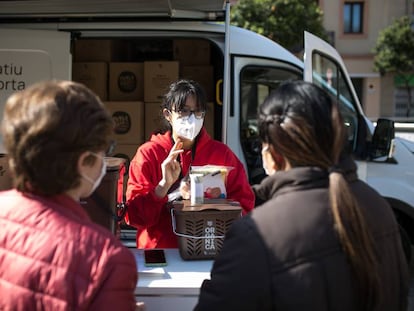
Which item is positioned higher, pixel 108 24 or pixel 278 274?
pixel 108 24

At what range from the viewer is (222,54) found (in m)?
4.27

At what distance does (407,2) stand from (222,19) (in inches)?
895

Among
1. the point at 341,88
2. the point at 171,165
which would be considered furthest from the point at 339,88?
the point at 171,165

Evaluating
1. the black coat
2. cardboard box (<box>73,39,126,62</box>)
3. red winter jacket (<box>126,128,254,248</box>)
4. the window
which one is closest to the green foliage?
the window

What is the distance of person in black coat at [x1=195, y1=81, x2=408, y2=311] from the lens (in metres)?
1.23

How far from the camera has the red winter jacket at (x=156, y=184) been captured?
7.83 feet

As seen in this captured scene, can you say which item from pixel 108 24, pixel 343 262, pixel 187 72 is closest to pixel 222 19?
pixel 108 24

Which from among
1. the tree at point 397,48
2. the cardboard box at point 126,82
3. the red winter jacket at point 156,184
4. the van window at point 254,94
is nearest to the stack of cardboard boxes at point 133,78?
the cardboard box at point 126,82

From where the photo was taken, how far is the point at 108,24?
4.08 meters

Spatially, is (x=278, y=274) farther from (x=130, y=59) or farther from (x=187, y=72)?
(x=130, y=59)

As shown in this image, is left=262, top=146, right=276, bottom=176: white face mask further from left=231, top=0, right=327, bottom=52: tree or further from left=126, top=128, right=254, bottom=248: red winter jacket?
left=231, top=0, right=327, bottom=52: tree

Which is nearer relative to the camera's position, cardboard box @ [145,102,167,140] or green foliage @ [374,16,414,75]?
cardboard box @ [145,102,167,140]

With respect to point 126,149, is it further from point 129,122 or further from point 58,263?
point 58,263

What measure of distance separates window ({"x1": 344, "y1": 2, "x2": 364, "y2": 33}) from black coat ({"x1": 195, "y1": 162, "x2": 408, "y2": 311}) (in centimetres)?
2460
